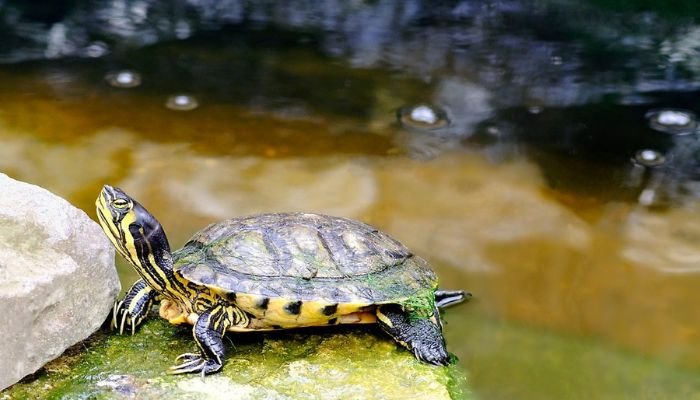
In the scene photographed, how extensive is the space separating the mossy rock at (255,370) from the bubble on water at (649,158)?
2829 mm

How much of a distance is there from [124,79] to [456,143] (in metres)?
3.01

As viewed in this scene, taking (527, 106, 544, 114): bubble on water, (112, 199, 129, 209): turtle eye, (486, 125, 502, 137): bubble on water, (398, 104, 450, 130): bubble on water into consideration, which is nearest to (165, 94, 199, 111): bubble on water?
(398, 104, 450, 130): bubble on water

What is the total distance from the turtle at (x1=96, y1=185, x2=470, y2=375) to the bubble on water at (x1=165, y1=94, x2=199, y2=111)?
9.75 feet

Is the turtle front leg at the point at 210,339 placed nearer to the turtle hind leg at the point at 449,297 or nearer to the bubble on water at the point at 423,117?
the turtle hind leg at the point at 449,297

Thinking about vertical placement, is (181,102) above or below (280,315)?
below

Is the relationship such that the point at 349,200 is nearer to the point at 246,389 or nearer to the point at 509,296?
the point at 509,296

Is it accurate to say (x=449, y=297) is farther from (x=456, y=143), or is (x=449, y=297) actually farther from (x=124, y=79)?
(x=124, y=79)

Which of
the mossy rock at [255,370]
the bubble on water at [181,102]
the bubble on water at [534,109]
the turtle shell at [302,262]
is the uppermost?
the turtle shell at [302,262]

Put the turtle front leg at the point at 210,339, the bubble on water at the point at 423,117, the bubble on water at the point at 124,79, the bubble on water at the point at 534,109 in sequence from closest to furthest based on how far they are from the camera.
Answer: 1. the turtle front leg at the point at 210,339
2. the bubble on water at the point at 423,117
3. the bubble on water at the point at 534,109
4. the bubble on water at the point at 124,79

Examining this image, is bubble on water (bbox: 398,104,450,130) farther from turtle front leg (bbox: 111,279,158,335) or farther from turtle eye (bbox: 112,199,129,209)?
turtle eye (bbox: 112,199,129,209)

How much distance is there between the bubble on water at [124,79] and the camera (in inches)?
239

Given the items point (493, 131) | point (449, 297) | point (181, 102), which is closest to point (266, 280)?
point (449, 297)

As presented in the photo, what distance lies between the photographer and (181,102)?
5801mm

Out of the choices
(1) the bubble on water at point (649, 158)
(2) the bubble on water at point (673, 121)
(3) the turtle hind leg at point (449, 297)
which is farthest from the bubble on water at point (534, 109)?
(3) the turtle hind leg at point (449, 297)
